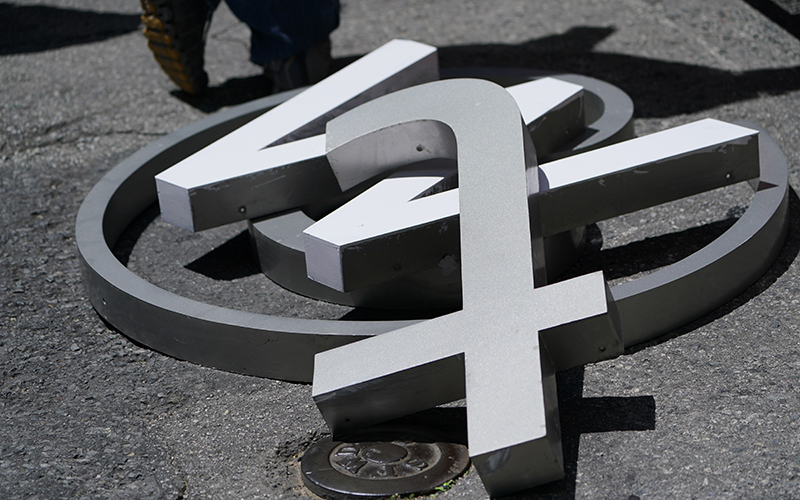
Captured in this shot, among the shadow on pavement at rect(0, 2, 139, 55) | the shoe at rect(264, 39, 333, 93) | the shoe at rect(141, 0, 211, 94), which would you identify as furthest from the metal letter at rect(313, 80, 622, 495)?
the shadow on pavement at rect(0, 2, 139, 55)

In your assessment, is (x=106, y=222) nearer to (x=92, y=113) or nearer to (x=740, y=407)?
(x=92, y=113)

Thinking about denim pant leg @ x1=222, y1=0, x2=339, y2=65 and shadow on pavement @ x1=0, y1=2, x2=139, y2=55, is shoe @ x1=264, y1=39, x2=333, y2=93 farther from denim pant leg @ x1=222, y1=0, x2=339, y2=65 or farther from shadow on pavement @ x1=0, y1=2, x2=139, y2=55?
shadow on pavement @ x1=0, y1=2, x2=139, y2=55

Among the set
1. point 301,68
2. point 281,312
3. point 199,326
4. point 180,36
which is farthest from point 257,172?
point 180,36

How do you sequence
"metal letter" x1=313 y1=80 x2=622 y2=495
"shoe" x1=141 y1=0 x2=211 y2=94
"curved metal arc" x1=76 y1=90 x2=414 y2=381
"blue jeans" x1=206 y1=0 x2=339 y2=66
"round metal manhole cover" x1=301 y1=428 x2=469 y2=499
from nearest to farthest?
"metal letter" x1=313 y1=80 x2=622 y2=495 < "round metal manhole cover" x1=301 y1=428 x2=469 y2=499 < "curved metal arc" x1=76 y1=90 x2=414 y2=381 < "blue jeans" x1=206 y1=0 x2=339 y2=66 < "shoe" x1=141 y1=0 x2=211 y2=94

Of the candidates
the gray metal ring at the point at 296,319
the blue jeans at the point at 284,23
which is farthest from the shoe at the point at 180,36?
the gray metal ring at the point at 296,319

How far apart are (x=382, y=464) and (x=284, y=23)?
2.94 m

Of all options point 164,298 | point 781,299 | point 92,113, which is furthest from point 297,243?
point 92,113

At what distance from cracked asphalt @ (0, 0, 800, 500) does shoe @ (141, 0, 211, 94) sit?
0.16m

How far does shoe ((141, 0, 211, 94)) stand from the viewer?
470 centimetres

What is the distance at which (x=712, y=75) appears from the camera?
485 cm

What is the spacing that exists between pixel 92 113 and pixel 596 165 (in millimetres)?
3279

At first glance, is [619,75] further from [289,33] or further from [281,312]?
Answer: [281,312]

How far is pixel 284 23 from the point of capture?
4.53 m

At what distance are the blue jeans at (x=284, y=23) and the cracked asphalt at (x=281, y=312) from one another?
1.85ft
